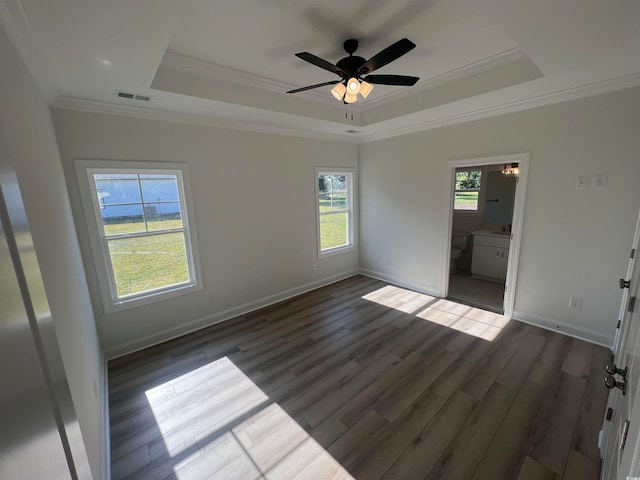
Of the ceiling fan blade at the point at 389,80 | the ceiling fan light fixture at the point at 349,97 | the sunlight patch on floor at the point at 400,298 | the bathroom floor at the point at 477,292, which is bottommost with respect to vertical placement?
the bathroom floor at the point at 477,292

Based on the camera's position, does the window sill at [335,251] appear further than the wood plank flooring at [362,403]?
Yes

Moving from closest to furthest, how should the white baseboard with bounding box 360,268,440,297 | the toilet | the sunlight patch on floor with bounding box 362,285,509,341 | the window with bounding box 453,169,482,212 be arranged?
the sunlight patch on floor with bounding box 362,285,509,341 < the white baseboard with bounding box 360,268,440,297 < the toilet < the window with bounding box 453,169,482,212

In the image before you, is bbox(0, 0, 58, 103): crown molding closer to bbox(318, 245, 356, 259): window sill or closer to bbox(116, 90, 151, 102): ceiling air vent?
bbox(116, 90, 151, 102): ceiling air vent

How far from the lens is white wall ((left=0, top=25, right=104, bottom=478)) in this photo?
1.06 m

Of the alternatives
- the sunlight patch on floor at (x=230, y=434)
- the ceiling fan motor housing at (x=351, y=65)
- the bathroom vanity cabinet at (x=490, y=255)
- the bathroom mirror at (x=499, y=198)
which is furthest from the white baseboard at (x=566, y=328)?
the ceiling fan motor housing at (x=351, y=65)

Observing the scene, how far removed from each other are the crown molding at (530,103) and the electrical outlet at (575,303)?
81.9 inches

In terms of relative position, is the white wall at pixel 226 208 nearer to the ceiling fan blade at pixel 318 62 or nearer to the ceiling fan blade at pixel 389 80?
the ceiling fan blade at pixel 318 62

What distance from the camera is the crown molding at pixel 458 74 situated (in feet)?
7.76

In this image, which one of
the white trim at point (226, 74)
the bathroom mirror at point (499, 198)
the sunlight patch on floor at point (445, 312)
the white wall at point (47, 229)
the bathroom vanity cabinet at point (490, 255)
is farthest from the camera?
the bathroom mirror at point (499, 198)

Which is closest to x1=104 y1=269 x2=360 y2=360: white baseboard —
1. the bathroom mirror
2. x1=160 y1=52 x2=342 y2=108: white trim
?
x1=160 y1=52 x2=342 y2=108: white trim

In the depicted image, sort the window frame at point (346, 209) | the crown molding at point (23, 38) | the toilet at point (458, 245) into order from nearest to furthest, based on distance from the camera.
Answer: the crown molding at point (23, 38) → the window frame at point (346, 209) → the toilet at point (458, 245)

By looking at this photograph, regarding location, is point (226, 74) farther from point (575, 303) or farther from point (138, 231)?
point (575, 303)

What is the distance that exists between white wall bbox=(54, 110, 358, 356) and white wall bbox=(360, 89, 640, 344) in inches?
69.0

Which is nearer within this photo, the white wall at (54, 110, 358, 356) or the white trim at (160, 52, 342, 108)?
the white trim at (160, 52, 342, 108)
